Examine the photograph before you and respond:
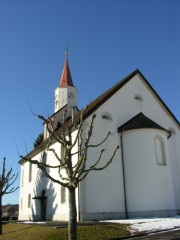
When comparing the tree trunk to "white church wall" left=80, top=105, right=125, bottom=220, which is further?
"white church wall" left=80, top=105, right=125, bottom=220

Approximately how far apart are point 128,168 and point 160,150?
338 centimetres

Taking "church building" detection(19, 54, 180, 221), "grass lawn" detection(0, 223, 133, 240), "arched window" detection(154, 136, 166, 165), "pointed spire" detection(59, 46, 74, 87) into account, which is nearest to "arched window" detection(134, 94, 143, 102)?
"church building" detection(19, 54, 180, 221)

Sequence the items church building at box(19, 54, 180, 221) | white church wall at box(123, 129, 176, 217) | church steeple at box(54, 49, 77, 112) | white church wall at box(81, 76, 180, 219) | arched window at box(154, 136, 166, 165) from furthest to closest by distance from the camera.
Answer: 1. church steeple at box(54, 49, 77, 112)
2. arched window at box(154, 136, 166, 165)
3. white church wall at box(123, 129, 176, 217)
4. church building at box(19, 54, 180, 221)
5. white church wall at box(81, 76, 180, 219)

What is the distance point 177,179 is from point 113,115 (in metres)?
9.18

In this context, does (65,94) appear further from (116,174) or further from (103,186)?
(103,186)

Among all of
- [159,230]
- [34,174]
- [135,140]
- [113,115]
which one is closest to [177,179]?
[135,140]

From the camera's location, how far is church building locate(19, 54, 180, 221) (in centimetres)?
2181

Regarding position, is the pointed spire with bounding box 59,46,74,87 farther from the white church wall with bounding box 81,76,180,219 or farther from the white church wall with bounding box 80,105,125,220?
the white church wall with bounding box 80,105,125,220

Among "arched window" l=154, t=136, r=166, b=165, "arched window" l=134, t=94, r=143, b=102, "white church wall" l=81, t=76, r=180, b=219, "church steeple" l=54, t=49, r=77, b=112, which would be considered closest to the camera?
"white church wall" l=81, t=76, r=180, b=219

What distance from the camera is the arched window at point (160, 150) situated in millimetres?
23953

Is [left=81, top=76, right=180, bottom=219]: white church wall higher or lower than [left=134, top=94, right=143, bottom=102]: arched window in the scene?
lower

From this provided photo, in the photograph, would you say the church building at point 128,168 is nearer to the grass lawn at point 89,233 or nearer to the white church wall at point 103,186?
the white church wall at point 103,186

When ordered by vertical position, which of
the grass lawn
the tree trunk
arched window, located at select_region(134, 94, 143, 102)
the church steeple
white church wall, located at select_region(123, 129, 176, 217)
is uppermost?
the church steeple

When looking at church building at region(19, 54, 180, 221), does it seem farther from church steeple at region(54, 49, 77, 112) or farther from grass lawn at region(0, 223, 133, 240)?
church steeple at region(54, 49, 77, 112)
